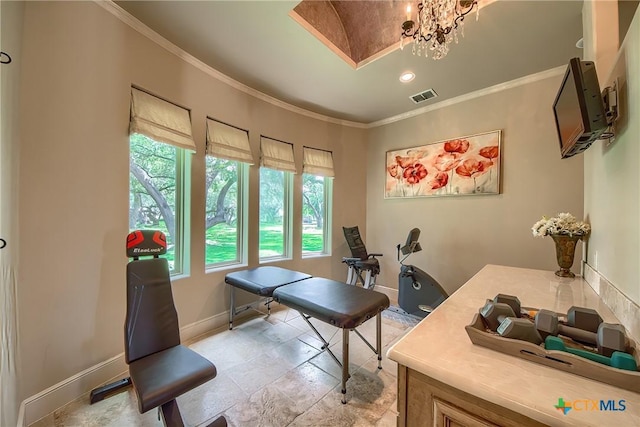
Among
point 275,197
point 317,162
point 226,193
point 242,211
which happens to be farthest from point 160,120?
point 317,162

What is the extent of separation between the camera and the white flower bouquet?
177 cm

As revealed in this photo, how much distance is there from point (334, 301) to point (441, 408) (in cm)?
132

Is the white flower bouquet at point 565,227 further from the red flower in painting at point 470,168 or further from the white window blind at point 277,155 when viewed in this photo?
the white window blind at point 277,155

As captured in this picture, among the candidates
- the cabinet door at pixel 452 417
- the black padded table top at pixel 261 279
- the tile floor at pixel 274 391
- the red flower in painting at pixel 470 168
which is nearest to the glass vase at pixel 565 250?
the red flower in painting at pixel 470 168

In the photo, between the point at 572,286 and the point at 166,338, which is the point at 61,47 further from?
the point at 572,286

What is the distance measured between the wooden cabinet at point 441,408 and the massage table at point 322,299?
0.96 m

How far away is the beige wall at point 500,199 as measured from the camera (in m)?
2.72

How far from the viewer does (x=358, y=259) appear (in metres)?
3.59

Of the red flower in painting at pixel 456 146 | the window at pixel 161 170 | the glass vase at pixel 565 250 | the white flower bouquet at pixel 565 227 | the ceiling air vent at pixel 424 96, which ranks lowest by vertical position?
the glass vase at pixel 565 250

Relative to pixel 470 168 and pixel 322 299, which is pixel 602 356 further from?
pixel 470 168

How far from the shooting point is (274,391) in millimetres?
1859

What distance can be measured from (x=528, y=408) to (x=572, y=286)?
5.32 feet

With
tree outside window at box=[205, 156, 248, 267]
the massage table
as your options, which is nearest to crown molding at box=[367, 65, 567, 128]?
tree outside window at box=[205, 156, 248, 267]

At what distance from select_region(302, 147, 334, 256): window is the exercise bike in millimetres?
1455
